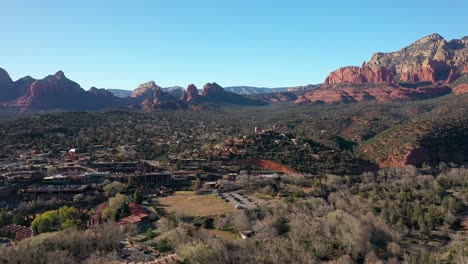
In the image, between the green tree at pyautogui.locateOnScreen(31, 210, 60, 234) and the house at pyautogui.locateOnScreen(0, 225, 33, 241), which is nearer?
the house at pyautogui.locateOnScreen(0, 225, 33, 241)

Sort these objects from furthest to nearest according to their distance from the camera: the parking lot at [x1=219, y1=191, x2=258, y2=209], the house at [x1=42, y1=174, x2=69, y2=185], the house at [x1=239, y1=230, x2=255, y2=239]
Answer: the house at [x1=42, y1=174, x2=69, y2=185], the parking lot at [x1=219, y1=191, x2=258, y2=209], the house at [x1=239, y1=230, x2=255, y2=239]

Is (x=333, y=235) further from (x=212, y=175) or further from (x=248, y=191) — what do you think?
(x=212, y=175)

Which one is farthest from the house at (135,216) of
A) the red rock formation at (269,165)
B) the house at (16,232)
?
the red rock formation at (269,165)

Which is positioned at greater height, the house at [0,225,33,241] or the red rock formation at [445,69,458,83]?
the red rock formation at [445,69,458,83]

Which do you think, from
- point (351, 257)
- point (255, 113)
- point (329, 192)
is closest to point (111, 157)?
point (329, 192)

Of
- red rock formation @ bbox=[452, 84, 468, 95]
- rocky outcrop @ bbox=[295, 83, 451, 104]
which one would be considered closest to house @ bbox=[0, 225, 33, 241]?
red rock formation @ bbox=[452, 84, 468, 95]

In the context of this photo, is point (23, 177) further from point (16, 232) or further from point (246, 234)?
point (246, 234)

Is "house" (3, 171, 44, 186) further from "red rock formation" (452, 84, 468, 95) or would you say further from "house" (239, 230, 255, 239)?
"red rock formation" (452, 84, 468, 95)
